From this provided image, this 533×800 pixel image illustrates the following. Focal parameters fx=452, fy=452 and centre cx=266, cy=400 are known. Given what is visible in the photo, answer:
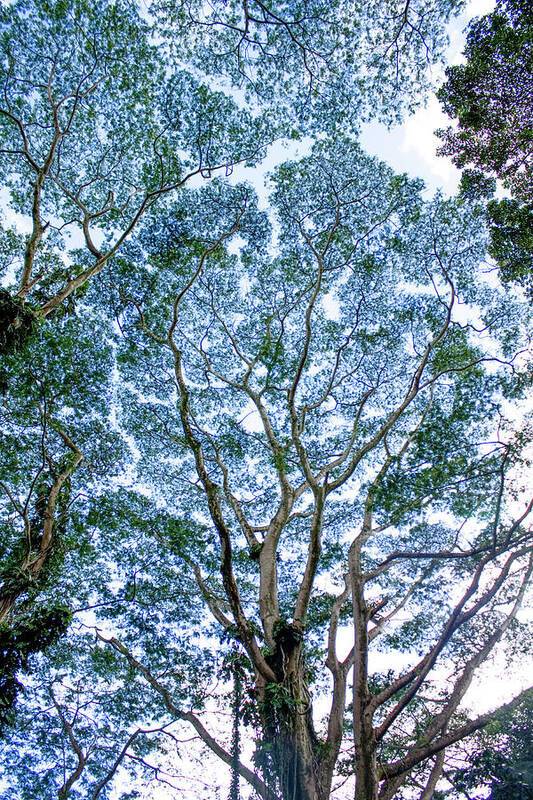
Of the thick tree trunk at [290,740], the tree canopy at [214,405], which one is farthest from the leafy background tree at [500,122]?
the thick tree trunk at [290,740]

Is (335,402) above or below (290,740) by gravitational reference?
above

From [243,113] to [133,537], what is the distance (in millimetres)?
8688

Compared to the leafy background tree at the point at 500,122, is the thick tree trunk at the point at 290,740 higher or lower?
lower

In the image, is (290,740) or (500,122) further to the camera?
(500,122)

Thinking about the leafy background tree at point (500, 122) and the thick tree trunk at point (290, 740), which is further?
the leafy background tree at point (500, 122)

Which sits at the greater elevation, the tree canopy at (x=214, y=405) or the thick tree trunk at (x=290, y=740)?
the tree canopy at (x=214, y=405)

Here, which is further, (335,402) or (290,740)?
(335,402)

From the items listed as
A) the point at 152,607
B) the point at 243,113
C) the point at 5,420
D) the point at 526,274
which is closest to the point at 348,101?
the point at 243,113

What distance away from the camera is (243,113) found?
8430 millimetres

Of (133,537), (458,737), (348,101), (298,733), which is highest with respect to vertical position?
(348,101)

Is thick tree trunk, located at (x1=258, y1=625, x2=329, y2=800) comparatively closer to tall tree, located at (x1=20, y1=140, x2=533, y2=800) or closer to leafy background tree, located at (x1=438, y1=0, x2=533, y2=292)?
tall tree, located at (x1=20, y1=140, x2=533, y2=800)

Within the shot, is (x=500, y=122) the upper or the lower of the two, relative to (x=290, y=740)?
upper

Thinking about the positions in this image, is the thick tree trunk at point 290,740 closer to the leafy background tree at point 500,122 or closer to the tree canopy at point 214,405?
the tree canopy at point 214,405

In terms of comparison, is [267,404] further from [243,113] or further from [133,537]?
[243,113]
